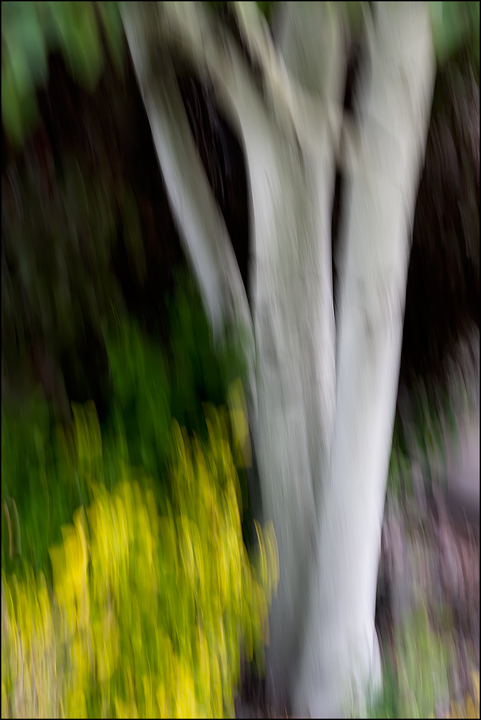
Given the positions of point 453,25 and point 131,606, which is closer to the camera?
point 453,25

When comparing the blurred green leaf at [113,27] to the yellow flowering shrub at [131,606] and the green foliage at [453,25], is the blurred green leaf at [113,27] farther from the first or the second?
the yellow flowering shrub at [131,606]

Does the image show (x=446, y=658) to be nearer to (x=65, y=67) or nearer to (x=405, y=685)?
(x=405, y=685)

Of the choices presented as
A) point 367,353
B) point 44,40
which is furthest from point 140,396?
point 44,40

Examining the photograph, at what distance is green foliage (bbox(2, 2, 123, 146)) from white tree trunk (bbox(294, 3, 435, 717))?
52cm

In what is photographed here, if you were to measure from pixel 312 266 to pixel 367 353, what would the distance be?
8.5 inches

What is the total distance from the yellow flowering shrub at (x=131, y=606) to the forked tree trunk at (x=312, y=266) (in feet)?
0.57

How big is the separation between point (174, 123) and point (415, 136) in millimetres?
510

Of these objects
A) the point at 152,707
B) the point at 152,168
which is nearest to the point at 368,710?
the point at 152,707

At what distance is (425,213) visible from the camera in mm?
1349

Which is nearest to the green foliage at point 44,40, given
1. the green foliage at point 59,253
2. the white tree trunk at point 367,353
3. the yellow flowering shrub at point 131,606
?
the green foliage at point 59,253

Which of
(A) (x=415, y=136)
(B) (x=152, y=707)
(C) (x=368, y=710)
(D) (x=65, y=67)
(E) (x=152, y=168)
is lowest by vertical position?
(C) (x=368, y=710)

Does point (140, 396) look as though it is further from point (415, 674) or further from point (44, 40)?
point (415, 674)

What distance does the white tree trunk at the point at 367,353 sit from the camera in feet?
3.04

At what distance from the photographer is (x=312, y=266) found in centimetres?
105
